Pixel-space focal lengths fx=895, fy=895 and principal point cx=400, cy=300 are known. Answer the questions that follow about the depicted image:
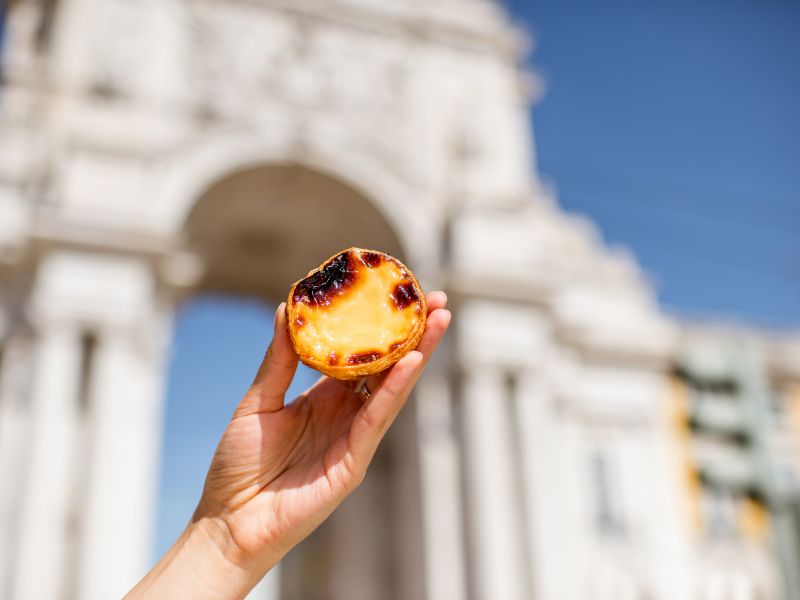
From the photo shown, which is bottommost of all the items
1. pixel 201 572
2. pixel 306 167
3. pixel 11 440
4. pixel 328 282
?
pixel 201 572

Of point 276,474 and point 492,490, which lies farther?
point 492,490

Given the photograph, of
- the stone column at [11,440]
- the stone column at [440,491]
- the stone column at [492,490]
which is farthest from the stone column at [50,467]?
the stone column at [492,490]

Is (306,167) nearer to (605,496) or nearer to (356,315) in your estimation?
(605,496)

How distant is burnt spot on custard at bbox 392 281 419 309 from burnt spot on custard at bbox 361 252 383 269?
0.32 ft

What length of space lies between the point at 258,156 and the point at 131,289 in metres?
3.82

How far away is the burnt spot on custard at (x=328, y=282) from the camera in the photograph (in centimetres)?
277

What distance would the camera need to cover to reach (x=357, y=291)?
2.78 metres

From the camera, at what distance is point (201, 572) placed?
2900 mm

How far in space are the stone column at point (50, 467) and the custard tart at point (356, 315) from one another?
415 inches

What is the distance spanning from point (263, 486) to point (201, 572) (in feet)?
1.10

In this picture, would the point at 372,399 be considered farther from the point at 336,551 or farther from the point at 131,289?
the point at 336,551

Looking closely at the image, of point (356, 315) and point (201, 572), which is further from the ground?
point (356, 315)

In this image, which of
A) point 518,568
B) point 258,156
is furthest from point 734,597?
point 258,156

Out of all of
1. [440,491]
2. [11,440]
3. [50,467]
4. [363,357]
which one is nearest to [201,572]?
[363,357]
